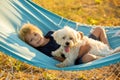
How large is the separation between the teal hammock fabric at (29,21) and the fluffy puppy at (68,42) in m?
0.14

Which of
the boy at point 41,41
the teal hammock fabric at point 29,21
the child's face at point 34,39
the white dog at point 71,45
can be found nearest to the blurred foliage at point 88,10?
the teal hammock fabric at point 29,21

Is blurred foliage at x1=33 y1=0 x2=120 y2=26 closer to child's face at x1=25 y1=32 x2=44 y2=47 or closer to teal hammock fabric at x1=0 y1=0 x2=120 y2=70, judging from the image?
teal hammock fabric at x1=0 y1=0 x2=120 y2=70

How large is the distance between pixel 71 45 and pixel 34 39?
59cm

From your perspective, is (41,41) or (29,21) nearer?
(41,41)

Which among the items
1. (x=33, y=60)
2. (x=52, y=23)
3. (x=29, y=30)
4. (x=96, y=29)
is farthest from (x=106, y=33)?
(x=33, y=60)

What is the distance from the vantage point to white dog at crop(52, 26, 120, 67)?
3342 mm

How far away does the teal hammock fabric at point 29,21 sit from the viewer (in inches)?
127

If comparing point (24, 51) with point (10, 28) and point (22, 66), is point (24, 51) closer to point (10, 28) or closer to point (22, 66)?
point (10, 28)

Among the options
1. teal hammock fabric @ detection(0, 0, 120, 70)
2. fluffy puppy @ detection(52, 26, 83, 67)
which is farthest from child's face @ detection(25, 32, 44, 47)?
fluffy puppy @ detection(52, 26, 83, 67)

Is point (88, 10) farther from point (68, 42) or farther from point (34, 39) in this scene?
point (68, 42)

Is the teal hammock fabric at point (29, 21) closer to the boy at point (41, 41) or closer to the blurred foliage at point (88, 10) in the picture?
the boy at point (41, 41)

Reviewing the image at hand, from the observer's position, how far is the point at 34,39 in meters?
3.81

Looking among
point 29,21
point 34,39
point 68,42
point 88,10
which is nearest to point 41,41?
point 34,39

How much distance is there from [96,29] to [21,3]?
3.36 feet
